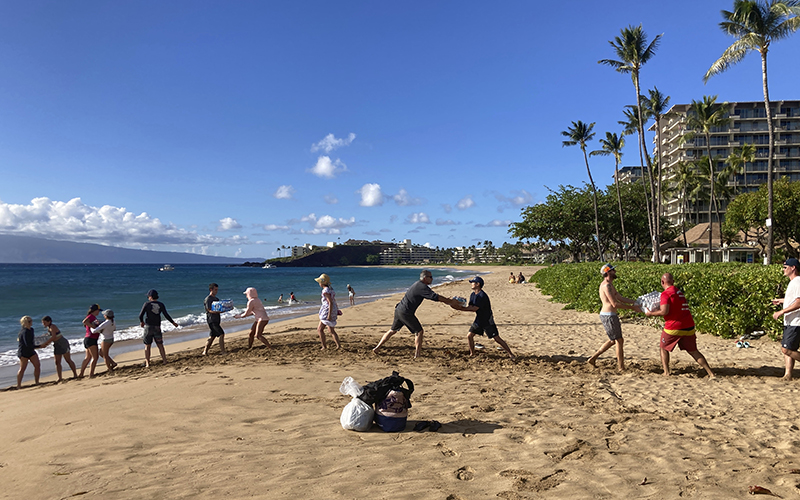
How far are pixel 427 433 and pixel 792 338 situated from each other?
5.56 m

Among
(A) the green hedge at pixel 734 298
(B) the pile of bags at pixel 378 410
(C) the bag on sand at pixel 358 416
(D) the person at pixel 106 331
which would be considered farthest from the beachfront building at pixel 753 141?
(C) the bag on sand at pixel 358 416

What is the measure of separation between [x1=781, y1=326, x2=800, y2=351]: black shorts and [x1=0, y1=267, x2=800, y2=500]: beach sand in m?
0.55

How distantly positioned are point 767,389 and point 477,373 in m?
4.00

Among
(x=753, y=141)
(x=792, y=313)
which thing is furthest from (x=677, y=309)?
(x=753, y=141)

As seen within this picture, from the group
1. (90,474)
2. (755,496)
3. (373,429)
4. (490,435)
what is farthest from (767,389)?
(90,474)

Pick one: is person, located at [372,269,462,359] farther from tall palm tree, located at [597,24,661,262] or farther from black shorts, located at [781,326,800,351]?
tall palm tree, located at [597,24,661,262]

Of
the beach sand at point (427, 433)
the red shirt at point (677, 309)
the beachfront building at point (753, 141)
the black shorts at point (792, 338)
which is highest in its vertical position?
the beachfront building at point (753, 141)

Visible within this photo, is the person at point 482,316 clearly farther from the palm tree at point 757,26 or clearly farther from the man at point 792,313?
the palm tree at point 757,26

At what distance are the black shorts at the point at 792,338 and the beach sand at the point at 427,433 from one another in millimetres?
549

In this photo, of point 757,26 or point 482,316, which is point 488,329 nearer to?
point 482,316

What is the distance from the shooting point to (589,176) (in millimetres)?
41812

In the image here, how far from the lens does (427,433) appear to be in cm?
459

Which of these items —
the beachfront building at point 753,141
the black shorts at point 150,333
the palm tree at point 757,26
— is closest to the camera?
the black shorts at point 150,333

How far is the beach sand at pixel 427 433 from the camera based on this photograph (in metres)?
3.51
